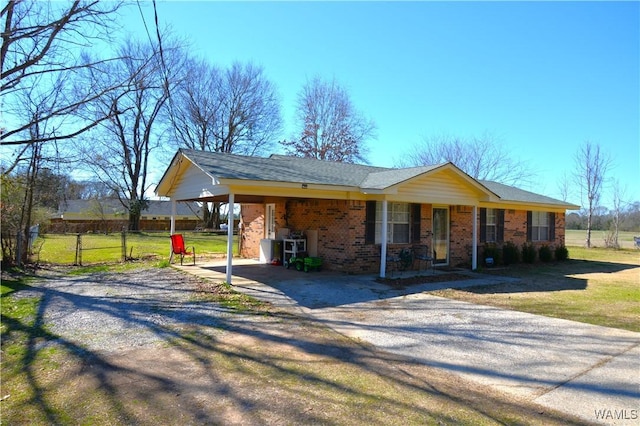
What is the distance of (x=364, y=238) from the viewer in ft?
36.4

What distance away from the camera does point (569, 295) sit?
8812 mm

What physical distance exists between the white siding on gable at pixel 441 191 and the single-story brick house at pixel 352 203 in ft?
0.10

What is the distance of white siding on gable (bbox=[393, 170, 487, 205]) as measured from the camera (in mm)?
10836

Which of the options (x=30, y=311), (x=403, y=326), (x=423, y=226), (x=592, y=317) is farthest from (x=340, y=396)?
(x=423, y=226)

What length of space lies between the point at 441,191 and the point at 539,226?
7.70 metres

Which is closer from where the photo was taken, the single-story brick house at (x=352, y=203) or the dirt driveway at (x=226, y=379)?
the dirt driveway at (x=226, y=379)

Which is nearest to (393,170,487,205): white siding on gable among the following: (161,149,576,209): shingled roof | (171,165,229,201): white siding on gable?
(161,149,576,209): shingled roof

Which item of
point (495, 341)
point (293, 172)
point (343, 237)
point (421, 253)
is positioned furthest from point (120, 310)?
point (421, 253)

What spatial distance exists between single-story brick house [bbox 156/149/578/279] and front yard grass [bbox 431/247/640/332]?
2.09 meters

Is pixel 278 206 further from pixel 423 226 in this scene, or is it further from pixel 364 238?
pixel 423 226

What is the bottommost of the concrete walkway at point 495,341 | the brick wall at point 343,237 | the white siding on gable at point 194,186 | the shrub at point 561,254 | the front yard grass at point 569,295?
the concrete walkway at point 495,341

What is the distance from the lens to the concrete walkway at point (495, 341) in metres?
3.74

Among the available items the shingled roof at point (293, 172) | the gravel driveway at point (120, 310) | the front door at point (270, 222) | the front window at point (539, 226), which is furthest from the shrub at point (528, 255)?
the gravel driveway at point (120, 310)

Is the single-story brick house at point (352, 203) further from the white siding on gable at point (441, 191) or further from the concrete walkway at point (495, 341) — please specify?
the concrete walkway at point (495, 341)
